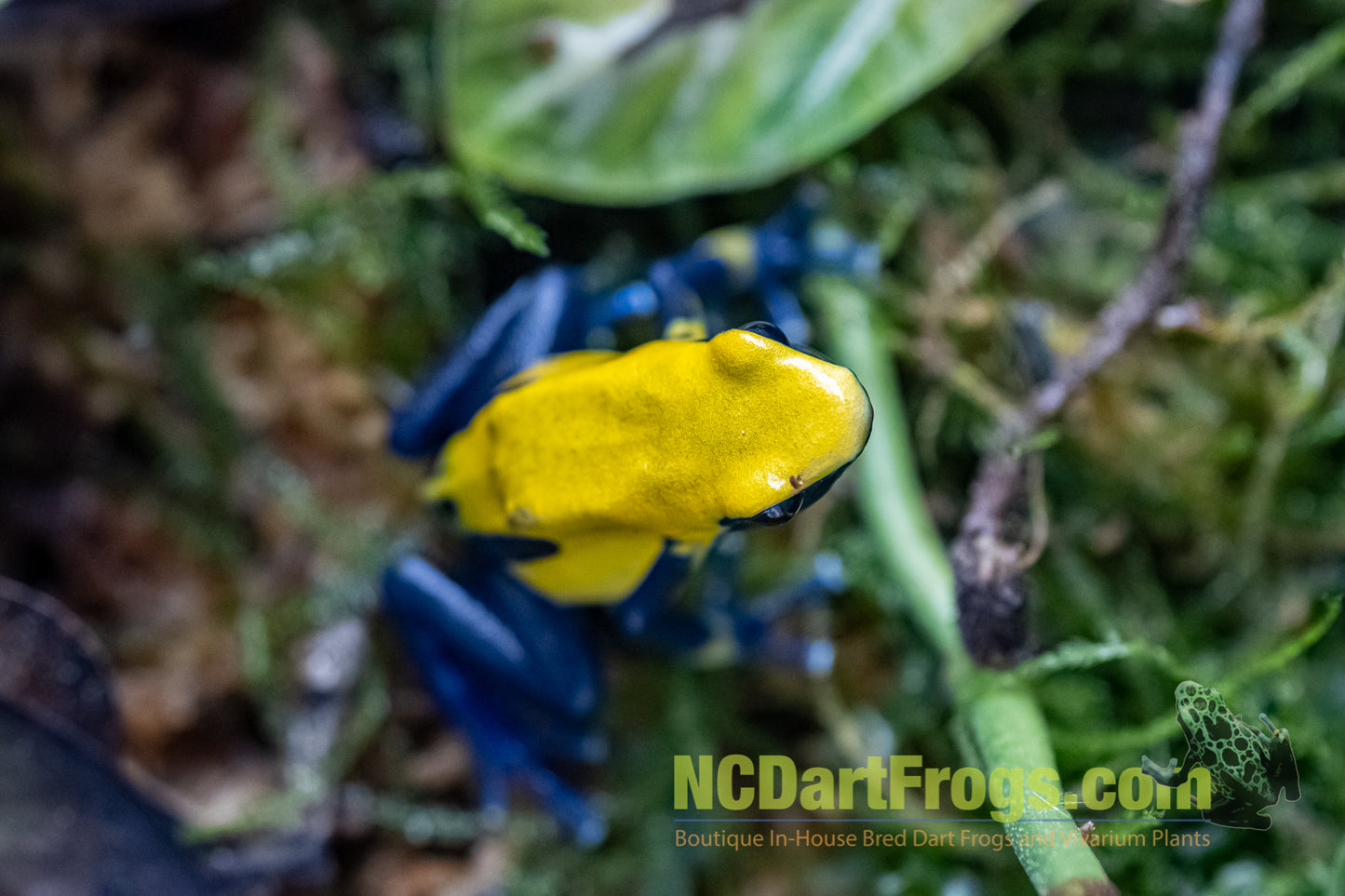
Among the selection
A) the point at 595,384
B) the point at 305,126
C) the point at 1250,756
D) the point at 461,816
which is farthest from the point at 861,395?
the point at 305,126

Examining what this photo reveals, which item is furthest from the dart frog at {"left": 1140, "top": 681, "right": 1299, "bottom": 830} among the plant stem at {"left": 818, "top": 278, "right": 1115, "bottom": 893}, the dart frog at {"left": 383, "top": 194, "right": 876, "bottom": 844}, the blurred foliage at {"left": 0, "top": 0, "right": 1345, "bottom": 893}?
the dart frog at {"left": 383, "top": 194, "right": 876, "bottom": 844}

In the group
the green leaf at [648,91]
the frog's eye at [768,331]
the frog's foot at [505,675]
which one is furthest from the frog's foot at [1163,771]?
the green leaf at [648,91]

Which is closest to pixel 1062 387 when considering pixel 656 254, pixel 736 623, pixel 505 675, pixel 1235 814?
pixel 1235 814

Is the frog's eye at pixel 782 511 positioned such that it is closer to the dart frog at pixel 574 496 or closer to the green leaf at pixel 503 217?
the dart frog at pixel 574 496

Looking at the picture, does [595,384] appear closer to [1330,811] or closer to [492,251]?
[492,251]

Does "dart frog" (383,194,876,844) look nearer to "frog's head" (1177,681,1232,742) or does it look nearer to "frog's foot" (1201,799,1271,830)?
"frog's head" (1177,681,1232,742)
